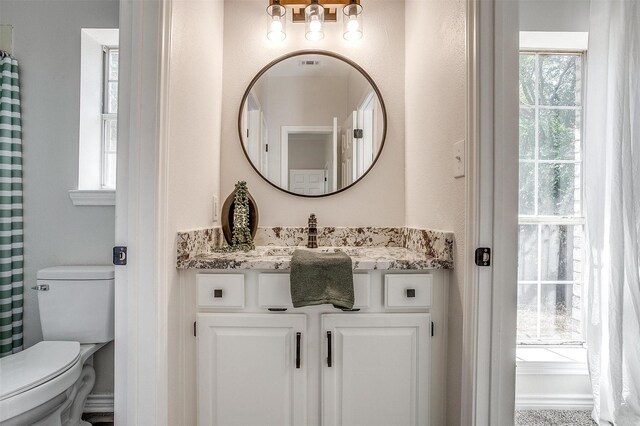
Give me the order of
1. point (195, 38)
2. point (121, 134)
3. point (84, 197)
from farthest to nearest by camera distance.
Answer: point (84, 197) → point (195, 38) → point (121, 134)

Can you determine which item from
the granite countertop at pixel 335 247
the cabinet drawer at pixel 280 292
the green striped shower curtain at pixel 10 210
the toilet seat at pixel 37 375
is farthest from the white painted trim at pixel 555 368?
the green striped shower curtain at pixel 10 210

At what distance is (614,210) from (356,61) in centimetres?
153

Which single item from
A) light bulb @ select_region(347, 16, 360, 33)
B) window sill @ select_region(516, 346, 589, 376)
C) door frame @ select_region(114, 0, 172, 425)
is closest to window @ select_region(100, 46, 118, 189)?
door frame @ select_region(114, 0, 172, 425)

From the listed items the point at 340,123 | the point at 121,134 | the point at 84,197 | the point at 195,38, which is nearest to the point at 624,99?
the point at 340,123

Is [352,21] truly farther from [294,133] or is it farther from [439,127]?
[439,127]

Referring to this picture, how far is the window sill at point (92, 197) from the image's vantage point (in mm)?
1711

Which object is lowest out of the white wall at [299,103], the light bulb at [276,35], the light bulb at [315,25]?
the white wall at [299,103]

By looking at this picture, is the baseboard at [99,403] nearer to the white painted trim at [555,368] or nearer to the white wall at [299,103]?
the white wall at [299,103]

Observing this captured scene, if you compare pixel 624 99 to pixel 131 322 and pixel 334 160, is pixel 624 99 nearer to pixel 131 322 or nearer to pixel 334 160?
pixel 334 160

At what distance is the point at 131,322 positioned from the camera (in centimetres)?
108

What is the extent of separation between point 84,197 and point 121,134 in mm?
903

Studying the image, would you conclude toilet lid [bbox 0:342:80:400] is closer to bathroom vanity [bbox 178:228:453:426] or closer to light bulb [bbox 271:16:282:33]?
bathroom vanity [bbox 178:228:453:426]

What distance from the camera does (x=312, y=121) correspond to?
6.12ft

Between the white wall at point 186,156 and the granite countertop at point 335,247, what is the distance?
8 cm
